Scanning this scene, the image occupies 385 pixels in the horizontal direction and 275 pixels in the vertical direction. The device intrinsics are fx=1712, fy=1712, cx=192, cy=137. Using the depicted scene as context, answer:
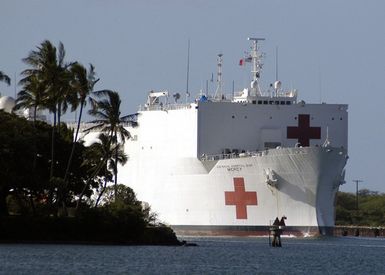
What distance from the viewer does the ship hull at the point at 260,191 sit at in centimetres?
9038

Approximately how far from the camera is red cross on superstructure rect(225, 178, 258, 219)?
92.0 m

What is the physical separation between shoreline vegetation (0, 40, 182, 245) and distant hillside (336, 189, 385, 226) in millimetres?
56166

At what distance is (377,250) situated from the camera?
8519 cm

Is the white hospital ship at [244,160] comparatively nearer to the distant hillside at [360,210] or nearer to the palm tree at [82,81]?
the palm tree at [82,81]

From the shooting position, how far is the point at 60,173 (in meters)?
81.0

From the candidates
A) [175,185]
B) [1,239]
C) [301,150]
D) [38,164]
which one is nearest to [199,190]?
[175,185]

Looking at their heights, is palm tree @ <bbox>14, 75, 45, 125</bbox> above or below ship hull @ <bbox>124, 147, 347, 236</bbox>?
above

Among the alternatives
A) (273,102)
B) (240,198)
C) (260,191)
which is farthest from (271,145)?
(260,191)

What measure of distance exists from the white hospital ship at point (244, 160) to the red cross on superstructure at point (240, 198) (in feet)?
0.18

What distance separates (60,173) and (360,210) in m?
67.1

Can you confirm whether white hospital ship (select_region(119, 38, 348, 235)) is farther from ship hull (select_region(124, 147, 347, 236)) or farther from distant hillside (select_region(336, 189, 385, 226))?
distant hillside (select_region(336, 189, 385, 226))

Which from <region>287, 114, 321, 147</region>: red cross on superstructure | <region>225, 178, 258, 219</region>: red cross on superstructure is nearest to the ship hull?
<region>225, 178, 258, 219</region>: red cross on superstructure

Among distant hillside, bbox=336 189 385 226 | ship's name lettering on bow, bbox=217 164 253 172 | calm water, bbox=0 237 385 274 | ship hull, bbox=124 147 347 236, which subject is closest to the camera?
calm water, bbox=0 237 385 274

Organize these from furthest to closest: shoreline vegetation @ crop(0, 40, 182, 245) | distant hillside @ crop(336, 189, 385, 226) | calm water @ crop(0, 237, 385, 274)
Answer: distant hillside @ crop(336, 189, 385, 226) < shoreline vegetation @ crop(0, 40, 182, 245) < calm water @ crop(0, 237, 385, 274)
